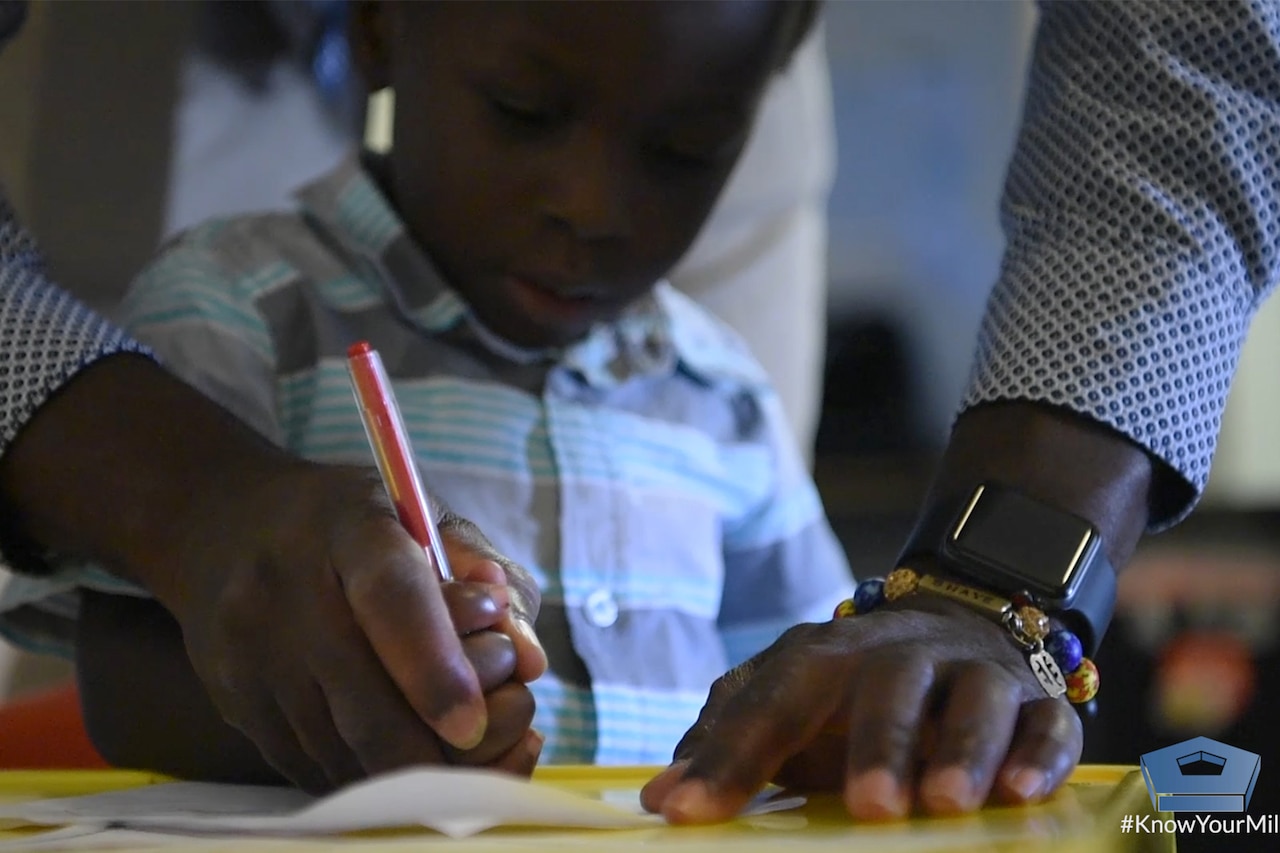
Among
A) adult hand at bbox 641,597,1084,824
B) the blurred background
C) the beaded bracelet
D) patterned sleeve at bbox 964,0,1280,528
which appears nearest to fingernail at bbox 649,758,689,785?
adult hand at bbox 641,597,1084,824

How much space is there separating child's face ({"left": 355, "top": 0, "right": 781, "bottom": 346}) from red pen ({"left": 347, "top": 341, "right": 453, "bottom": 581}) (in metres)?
0.27

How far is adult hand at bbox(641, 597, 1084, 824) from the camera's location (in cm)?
36

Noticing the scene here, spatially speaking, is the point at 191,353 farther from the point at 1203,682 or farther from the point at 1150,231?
the point at 1203,682

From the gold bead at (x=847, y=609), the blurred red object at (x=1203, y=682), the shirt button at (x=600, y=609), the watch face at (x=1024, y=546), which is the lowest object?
the blurred red object at (x=1203, y=682)

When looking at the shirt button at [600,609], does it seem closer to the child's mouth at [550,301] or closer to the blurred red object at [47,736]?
the child's mouth at [550,301]

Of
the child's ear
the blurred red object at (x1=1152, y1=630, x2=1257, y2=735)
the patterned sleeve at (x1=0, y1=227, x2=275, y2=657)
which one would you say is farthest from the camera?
the blurred red object at (x1=1152, y1=630, x2=1257, y2=735)

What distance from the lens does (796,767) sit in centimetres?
42

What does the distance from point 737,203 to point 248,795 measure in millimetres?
779

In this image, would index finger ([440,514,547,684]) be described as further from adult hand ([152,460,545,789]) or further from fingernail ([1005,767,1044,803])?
fingernail ([1005,767,1044,803])

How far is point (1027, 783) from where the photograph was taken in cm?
37

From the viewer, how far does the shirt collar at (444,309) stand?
2.44 ft

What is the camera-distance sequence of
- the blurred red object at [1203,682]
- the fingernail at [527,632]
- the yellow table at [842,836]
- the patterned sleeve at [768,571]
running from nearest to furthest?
the yellow table at [842,836] → the fingernail at [527,632] → the patterned sleeve at [768,571] → the blurred red object at [1203,682]

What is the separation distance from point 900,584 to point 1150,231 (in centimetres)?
20

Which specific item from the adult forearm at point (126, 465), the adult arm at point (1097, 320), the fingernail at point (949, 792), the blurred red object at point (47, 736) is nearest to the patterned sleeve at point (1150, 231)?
the adult arm at point (1097, 320)
